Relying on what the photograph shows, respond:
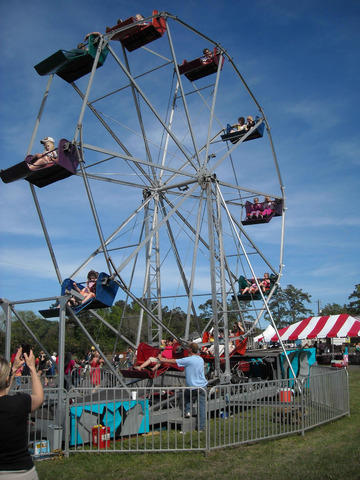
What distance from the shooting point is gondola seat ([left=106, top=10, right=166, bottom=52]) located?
41.3ft

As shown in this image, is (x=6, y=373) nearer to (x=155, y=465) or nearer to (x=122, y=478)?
(x=122, y=478)

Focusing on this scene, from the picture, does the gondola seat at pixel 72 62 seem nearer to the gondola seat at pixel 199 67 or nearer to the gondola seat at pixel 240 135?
the gondola seat at pixel 199 67

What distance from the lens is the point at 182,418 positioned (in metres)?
7.65

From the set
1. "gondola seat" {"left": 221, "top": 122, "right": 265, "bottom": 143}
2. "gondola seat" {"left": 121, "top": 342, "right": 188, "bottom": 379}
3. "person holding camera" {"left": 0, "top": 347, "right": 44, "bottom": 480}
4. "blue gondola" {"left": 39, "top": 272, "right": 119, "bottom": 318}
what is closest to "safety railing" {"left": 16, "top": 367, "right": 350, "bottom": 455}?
"gondola seat" {"left": 121, "top": 342, "right": 188, "bottom": 379}

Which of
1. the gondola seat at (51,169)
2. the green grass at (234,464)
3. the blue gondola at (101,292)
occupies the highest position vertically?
the gondola seat at (51,169)

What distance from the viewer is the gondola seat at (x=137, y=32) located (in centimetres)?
1259

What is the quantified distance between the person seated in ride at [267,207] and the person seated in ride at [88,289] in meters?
8.27

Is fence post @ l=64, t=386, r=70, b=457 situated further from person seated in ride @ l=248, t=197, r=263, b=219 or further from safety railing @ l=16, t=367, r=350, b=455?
person seated in ride @ l=248, t=197, r=263, b=219

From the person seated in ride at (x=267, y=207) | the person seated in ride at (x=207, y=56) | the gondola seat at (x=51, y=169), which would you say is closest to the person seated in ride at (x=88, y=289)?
the gondola seat at (x=51, y=169)

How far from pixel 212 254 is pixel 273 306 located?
84.4 metres

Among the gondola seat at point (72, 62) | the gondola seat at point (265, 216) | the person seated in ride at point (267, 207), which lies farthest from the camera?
the person seated in ride at point (267, 207)

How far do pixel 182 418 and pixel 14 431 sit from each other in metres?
4.89

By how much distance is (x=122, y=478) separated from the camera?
587 cm

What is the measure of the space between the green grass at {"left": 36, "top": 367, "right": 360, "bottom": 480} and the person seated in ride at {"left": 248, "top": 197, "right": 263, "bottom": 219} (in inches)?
413
